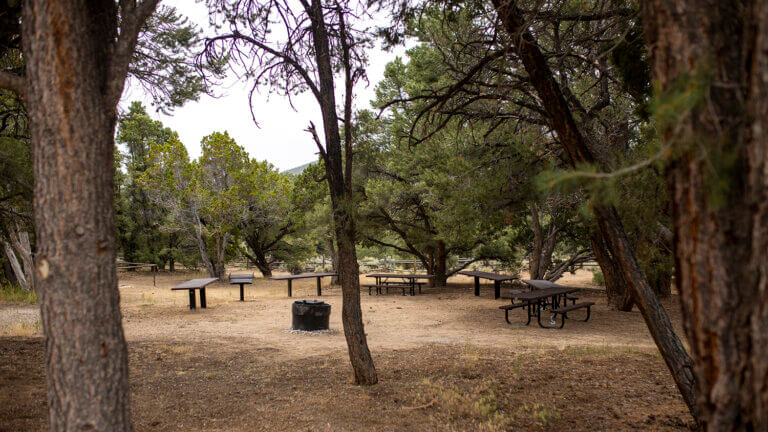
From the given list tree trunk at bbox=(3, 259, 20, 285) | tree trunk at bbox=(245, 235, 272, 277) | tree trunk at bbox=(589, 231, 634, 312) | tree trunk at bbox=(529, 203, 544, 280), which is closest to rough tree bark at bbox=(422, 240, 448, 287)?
tree trunk at bbox=(529, 203, 544, 280)

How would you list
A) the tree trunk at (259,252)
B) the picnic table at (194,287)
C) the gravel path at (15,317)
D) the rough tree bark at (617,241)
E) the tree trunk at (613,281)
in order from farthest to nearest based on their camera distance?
the tree trunk at (259,252) < the picnic table at (194,287) < the tree trunk at (613,281) < the gravel path at (15,317) < the rough tree bark at (617,241)

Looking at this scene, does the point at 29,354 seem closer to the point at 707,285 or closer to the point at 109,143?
the point at 109,143

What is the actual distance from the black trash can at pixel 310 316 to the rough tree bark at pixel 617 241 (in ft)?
20.8

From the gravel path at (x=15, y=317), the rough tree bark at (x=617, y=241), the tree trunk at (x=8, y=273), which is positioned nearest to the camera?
the rough tree bark at (x=617, y=241)

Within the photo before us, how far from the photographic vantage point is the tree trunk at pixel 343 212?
5305 millimetres

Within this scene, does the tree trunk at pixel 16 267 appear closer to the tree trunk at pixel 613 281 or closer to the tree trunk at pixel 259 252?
the tree trunk at pixel 259 252

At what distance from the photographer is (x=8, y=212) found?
7.19 meters

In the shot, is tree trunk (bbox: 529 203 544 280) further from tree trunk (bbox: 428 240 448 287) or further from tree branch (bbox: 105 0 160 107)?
tree branch (bbox: 105 0 160 107)

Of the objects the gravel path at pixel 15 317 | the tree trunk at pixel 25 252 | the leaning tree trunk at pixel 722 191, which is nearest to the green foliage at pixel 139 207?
the tree trunk at pixel 25 252

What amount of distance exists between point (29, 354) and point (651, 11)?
850 centimetres

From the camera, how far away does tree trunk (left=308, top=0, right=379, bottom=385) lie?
530cm

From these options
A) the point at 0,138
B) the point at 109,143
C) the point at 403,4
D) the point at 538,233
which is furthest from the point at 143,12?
the point at 538,233

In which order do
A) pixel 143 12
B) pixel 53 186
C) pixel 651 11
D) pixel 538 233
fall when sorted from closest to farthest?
1. pixel 651 11
2. pixel 53 186
3. pixel 143 12
4. pixel 538 233

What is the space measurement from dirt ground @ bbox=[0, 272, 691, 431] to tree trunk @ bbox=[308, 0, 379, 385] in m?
0.40
